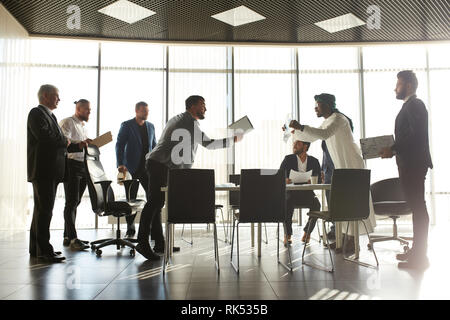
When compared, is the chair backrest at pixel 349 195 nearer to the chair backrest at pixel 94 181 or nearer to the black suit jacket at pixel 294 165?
the black suit jacket at pixel 294 165

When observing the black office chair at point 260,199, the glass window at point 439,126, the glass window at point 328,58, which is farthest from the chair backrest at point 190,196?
the glass window at point 439,126

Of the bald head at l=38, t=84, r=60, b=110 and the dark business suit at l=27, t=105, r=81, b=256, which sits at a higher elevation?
the bald head at l=38, t=84, r=60, b=110

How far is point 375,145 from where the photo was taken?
11.9 feet

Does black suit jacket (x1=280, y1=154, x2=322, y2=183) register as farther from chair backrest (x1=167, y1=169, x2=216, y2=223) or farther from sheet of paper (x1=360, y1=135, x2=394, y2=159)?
chair backrest (x1=167, y1=169, x2=216, y2=223)

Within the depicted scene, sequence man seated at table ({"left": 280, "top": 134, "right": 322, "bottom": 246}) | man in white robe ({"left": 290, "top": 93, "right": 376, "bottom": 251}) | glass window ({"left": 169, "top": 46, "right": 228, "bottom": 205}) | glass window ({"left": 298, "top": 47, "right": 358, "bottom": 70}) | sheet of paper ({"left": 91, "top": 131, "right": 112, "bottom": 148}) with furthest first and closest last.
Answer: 1. glass window ({"left": 298, "top": 47, "right": 358, "bottom": 70})
2. glass window ({"left": 169, "top": 46, "right": 228, "bottom": 205})
3. man seated at table ({"left": 280, "top": 134, "right": 322, "bottom": 246})
4. sheet of paper ({"left": 91, "top": 131, "right": 112, "bottom": 148})
5. man in white robe ({"left": 290, "top": 93, "right": 376, "bottom": 251})

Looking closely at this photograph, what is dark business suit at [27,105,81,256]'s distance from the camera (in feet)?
11.6

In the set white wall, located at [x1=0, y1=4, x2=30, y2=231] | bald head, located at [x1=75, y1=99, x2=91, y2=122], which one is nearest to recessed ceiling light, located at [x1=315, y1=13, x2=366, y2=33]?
bald head, located at [x1=75, y1=99, x2=91, y2=122]

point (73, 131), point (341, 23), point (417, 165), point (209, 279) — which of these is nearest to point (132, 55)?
point (73, 131)

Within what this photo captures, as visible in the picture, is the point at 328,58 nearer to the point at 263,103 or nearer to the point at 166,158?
the point at 263,103

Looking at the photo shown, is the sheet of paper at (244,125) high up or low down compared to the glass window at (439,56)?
down

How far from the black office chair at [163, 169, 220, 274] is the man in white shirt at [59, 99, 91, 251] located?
163 centimetres

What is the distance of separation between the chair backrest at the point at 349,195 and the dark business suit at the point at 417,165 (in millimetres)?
343

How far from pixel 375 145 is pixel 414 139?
0.38 m

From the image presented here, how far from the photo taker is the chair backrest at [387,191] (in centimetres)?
498
